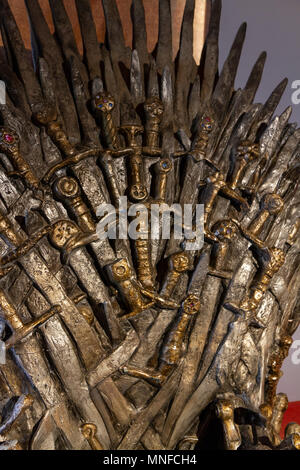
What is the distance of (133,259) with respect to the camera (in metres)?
1.65

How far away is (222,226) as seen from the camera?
66.0 inches

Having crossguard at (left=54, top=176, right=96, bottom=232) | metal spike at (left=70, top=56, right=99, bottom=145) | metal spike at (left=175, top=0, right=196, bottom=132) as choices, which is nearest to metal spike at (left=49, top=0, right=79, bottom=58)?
metal spike at (left=70, top=56, right=99, bottom=145)

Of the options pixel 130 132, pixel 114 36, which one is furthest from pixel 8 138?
pixel 114 36

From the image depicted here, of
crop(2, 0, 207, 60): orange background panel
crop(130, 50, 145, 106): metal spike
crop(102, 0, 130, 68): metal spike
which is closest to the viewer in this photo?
crop(130, 50, 145, 106): metal spike

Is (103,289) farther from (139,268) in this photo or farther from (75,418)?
(75,418)

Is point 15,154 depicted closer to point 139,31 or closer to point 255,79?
point 139,31

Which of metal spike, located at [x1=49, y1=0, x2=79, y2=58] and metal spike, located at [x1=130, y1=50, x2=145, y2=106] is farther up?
metal spike, located at [x1=49, y1=0, x2=79, y2=58]

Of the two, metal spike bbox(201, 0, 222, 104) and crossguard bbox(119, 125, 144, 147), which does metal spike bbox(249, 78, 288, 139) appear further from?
crossguard bbox(119, 125, 144, 147)

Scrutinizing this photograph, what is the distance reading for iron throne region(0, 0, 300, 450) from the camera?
151 centimetres

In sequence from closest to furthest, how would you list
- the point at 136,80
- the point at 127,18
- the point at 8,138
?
the point at 8,138, the point at 136,80, the point at 127,18

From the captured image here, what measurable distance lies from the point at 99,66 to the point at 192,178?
1.58 feet

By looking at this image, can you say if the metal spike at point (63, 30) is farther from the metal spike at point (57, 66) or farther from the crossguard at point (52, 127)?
the crossguard at point (52, 127)
